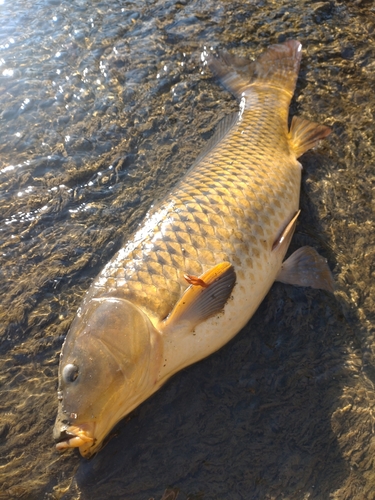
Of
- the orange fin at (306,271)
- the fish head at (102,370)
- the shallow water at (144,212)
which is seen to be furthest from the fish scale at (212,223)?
the shallow water at (144,212)

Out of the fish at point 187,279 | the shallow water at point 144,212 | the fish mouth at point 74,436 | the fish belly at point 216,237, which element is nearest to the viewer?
the fish mouth at point 74,436

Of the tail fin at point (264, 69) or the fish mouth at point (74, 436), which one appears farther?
the tail fin at point (264, 69)

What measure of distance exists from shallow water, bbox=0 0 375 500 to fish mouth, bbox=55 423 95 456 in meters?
0.41

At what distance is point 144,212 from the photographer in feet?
11.9

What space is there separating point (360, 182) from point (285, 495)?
2.39 metres

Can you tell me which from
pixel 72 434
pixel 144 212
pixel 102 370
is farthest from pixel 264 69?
pixel 72 434

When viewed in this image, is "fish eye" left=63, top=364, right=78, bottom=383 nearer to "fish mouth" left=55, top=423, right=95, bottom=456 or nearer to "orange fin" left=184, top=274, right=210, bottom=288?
"fish mouth" left=55, top=423, right=95, bottom=456

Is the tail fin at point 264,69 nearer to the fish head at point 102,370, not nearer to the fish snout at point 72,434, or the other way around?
the fish head at point 102,370

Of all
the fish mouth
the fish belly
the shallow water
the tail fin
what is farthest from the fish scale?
the tail fin

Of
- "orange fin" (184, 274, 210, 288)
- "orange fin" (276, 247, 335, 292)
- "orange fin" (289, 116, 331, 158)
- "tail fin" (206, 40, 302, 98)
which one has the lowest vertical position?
"orange fin" (276, 247, 335, 292)

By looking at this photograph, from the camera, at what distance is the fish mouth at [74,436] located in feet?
7.03

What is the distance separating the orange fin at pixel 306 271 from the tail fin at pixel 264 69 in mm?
1741

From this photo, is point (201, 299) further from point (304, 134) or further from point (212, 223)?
point (304, 134)

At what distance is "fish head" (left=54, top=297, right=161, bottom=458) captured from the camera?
2184 millimetres
